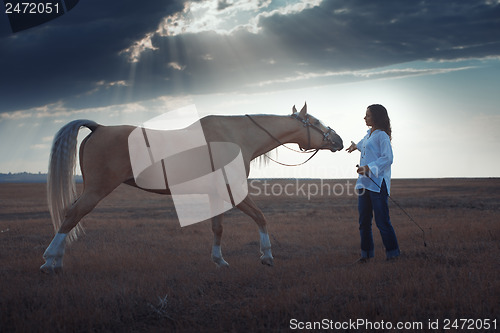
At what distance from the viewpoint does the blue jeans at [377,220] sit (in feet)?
23.4

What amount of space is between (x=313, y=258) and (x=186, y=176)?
2.97 meters

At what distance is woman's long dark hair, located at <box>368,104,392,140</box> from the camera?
24.1 ft

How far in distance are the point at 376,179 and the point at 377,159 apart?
0.37m

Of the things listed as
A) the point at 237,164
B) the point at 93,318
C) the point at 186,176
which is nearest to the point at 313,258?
the point at 237,164

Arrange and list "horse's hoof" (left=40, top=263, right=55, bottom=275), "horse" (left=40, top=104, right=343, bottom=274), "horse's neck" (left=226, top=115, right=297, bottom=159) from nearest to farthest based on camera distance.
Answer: "horse's hoof" (left=40, top=263, right=55, bottom=275)
"horse" (left=40, top=104, right=343, bottom=274)
"horse's neck" (left=226, top=115, right=297, bottom=159)

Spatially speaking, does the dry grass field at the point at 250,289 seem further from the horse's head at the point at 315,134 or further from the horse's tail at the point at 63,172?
the horse's head at the point at 315,134

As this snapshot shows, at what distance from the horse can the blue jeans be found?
1782mm

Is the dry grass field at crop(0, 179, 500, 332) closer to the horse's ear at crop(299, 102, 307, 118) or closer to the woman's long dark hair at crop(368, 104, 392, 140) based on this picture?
the woman's long dark hair at crop(368, 104, 392, 140)

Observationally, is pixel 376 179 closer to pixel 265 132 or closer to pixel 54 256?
pixel 265 132

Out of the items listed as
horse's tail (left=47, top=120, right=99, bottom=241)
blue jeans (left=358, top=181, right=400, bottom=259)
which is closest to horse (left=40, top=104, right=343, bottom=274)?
horse's tail (left=47, top=120, right=99, bottom=241)

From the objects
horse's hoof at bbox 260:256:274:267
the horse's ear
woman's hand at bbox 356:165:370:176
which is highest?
the horse's ear

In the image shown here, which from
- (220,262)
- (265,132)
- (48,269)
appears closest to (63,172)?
(48,269)

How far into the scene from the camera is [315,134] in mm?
8383

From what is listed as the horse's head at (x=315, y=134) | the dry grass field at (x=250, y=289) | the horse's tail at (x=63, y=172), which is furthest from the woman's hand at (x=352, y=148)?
the horse's tail at (x=63, y=172)
